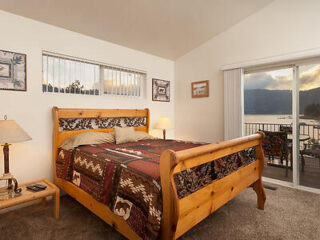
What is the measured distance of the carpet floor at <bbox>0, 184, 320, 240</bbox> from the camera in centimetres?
184

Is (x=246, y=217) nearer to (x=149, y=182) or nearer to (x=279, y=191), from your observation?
(x=279, y=191)

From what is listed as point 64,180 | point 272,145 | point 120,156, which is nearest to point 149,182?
point 120,156

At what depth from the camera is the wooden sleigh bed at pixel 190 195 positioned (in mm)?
1222

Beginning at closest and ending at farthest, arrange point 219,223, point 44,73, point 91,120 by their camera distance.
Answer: point 219,223, point 44,73, point 91,120

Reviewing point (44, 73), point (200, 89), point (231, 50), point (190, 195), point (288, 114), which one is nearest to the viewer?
point (190, 195)

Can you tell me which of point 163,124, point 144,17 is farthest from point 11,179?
point 144,17

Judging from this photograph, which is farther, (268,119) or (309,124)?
(268,119)

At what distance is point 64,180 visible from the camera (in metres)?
2.45

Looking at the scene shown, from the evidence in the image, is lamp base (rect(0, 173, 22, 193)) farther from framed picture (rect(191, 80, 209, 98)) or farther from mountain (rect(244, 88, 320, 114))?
mountain (rect(244, 88, 320, 114))

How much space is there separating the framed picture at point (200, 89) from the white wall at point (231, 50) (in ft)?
0.27

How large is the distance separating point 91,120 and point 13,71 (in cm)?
116

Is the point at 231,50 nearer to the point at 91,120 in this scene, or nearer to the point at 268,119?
the point at 268,119

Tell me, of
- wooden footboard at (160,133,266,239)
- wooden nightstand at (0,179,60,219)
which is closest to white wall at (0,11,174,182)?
wooden nightstand at (0,179,60,219)

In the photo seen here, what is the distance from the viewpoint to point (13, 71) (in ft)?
7.84
